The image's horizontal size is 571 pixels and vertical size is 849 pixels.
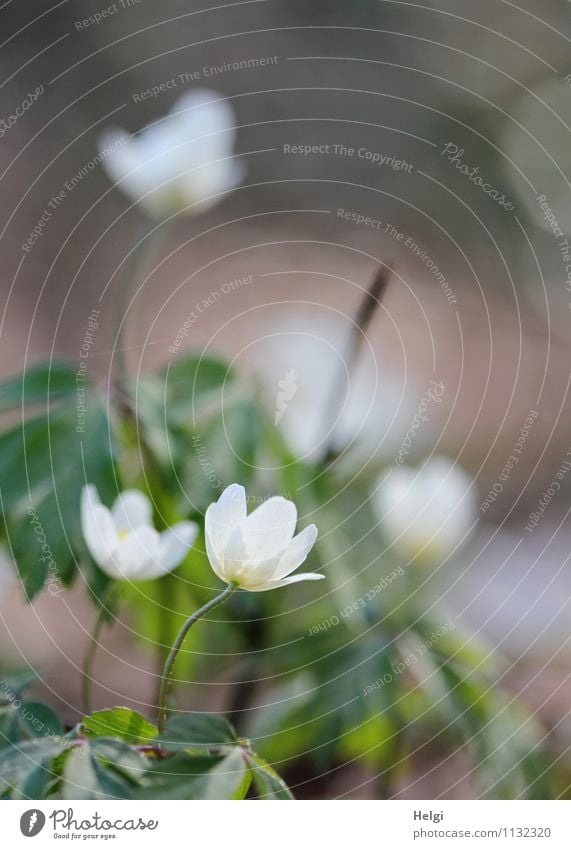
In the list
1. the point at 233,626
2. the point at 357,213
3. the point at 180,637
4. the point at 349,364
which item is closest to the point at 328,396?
the point at 349,364

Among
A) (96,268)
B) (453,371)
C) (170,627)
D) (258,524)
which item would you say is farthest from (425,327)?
(258,524)

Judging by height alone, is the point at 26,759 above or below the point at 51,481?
below

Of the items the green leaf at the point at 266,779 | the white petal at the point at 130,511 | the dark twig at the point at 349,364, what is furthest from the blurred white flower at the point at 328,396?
the green leaf at the point at 266,779

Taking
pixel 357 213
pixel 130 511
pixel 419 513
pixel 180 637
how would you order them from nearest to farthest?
pixel 180 637 < pixel 130 511 < pixel 419 513 < pixel 357 213

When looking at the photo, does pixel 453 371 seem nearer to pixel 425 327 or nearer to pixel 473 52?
pixel 425 327

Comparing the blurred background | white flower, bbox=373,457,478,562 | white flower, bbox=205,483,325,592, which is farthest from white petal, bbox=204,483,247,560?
the blurred background

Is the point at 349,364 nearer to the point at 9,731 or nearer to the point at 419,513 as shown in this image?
the point at 419,513

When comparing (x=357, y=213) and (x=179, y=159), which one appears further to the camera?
(x=357, y=213)
